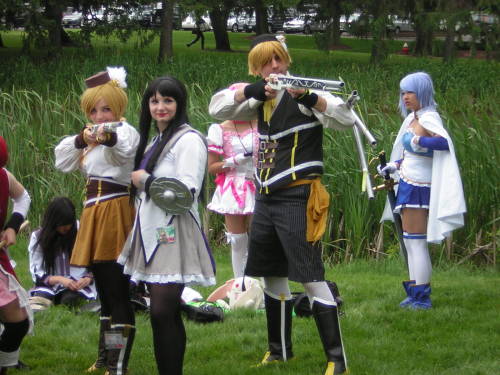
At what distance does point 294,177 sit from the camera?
15.5 ft

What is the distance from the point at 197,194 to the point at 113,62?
1233 centimetres

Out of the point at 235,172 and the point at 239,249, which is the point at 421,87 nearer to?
the point at 235,172

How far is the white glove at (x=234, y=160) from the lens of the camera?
6516mm

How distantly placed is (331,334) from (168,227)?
1032 millimetres

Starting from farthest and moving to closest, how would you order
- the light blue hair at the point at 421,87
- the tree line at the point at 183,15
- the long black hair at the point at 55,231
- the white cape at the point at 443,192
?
the tree line at the point at 183,15 < the long black hair at the point at 55,231 < the light blue hair at the point at 421,87 < the white cape at the point at 443,192

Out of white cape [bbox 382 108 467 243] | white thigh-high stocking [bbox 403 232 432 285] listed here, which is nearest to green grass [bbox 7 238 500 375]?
white thigh-high stocking [bbox 403 232 432 285]

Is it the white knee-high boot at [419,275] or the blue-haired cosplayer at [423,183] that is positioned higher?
the blue-haired cosplayer at [423,183]

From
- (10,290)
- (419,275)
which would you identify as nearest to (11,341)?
(10,290)

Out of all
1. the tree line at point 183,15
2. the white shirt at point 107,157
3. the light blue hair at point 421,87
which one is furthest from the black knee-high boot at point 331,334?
the tree line at point 183,15

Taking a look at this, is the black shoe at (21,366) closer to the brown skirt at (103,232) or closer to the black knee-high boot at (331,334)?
the brown skirt at (103,232)

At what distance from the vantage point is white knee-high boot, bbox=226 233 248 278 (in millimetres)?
6699

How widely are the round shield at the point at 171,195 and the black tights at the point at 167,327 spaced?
0.37 m

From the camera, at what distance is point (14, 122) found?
10031 millimetres

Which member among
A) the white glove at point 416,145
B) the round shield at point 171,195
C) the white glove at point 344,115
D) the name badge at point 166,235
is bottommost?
the name badge at point 166,235
